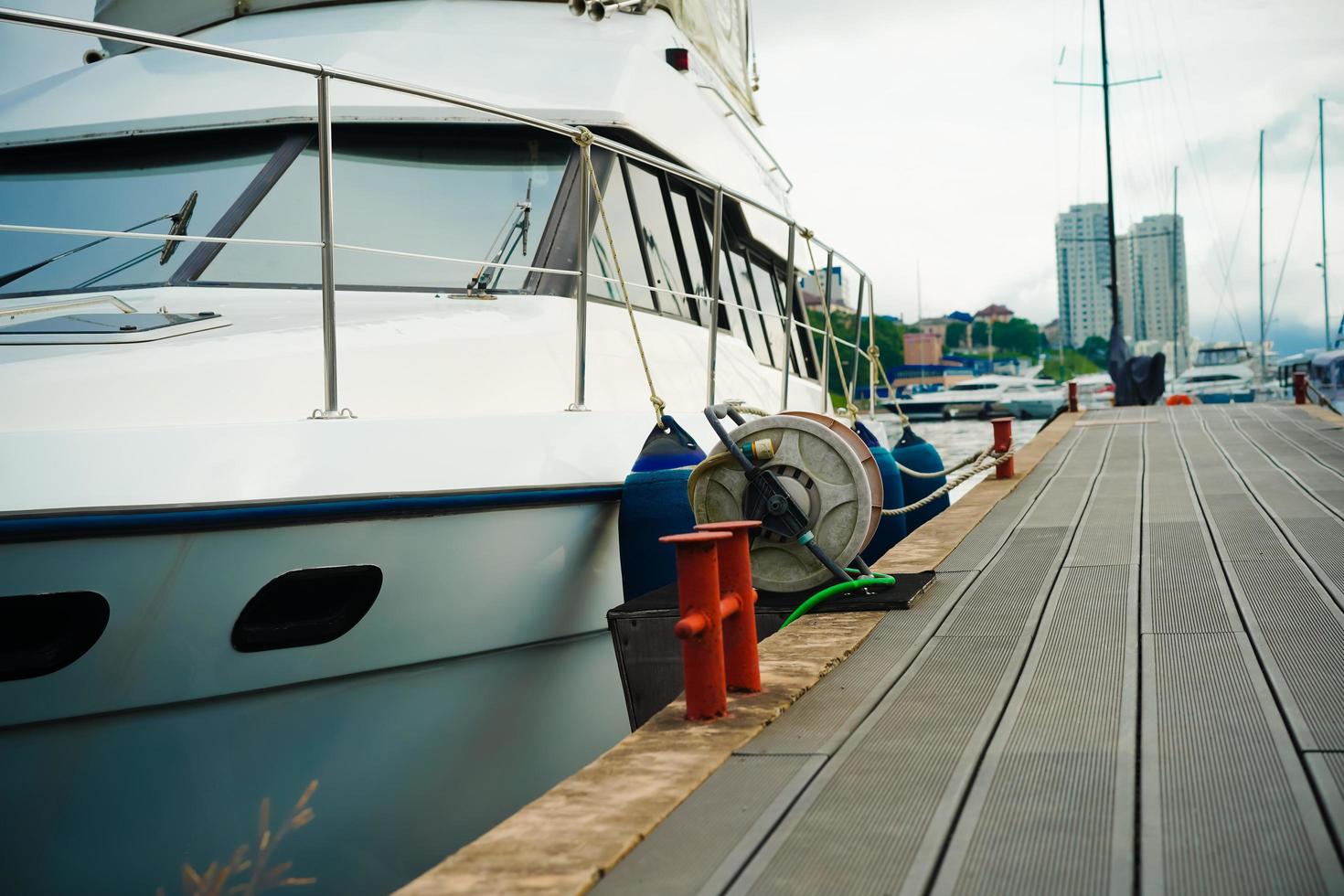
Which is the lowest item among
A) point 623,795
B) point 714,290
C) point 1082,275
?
point 623,795

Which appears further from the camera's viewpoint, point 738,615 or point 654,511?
point 654,511

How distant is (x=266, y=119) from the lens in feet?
15.1

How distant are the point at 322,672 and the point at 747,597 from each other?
1161mm

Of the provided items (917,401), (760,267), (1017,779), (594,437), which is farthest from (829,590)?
(917,401)

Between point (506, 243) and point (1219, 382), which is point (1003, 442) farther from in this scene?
point (1219, 382)

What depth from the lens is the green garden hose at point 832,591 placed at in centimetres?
364

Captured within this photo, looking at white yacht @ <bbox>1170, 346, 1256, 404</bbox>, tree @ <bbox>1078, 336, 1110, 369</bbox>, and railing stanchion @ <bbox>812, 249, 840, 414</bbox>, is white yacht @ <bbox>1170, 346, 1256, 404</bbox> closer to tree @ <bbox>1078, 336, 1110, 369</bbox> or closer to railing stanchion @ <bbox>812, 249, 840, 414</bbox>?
railing stanchion @ <bbox>812, 249, 840, 414</bbox>

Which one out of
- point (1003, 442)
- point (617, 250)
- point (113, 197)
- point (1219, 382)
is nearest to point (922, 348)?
point (1219, 382)

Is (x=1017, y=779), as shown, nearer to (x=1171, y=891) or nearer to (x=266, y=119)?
(x=1171, y=891)

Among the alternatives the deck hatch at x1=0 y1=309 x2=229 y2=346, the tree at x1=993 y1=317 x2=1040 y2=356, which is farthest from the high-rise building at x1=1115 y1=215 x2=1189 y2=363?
the deck hatch at x1=0 y1=309 x2=229 y2=346

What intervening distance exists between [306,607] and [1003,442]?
5.88m

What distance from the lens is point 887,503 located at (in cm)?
595

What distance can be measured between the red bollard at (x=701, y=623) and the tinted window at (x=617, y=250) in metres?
2.18

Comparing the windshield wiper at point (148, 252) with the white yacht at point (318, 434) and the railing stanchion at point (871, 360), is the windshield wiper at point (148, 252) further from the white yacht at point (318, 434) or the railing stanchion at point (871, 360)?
the railing stanchion at point (871, 360)
